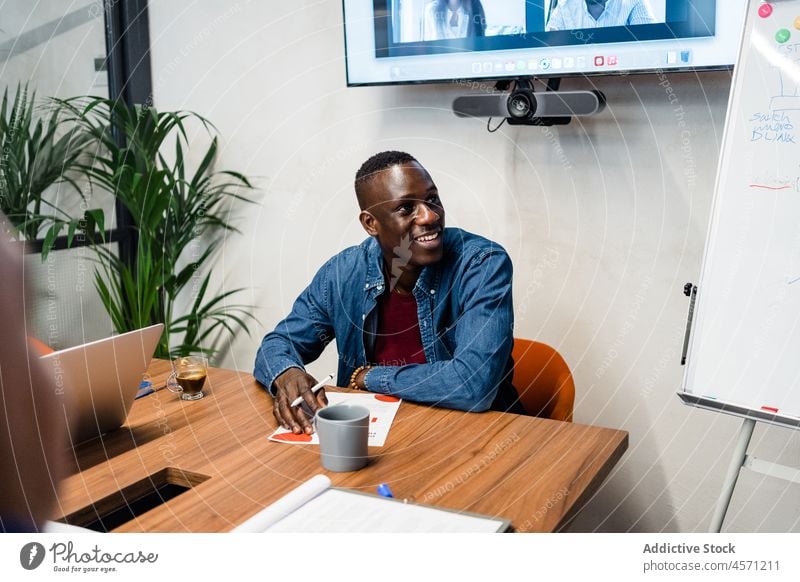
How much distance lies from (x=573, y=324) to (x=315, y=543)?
1398 mm

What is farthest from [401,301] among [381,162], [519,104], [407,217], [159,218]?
[159,218]

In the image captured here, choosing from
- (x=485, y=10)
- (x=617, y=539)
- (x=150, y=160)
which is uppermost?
(x=485, y=10)

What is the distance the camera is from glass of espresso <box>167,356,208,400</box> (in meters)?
1.52

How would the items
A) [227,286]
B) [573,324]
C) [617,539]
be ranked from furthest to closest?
[227,286] < [573,324] < [617,539]

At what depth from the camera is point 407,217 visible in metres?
→ 1.74

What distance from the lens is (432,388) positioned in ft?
4.93

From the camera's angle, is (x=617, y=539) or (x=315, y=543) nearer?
(x=315, y=543)

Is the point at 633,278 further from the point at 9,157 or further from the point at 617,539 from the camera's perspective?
the point at 9,157

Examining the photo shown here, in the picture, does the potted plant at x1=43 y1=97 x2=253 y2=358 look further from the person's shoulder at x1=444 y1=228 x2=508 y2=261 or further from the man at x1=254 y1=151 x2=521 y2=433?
the person's shoulder at x1=444 y1=228 x2=508 y2=261

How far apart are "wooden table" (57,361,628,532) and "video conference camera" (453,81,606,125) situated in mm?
891

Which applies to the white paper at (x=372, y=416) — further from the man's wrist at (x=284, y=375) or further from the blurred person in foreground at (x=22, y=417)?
the blurred person in foreground at (x=22, y=417)

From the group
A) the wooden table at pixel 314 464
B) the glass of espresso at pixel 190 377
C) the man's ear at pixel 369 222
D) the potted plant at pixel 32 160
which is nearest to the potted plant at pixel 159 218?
the potted plant at pixel 32 160

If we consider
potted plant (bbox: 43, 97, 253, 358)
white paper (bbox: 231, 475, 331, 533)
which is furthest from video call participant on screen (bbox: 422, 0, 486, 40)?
white paper (bbox: 231, 475, 331, 533)

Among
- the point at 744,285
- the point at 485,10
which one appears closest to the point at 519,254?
the point at 485,10
